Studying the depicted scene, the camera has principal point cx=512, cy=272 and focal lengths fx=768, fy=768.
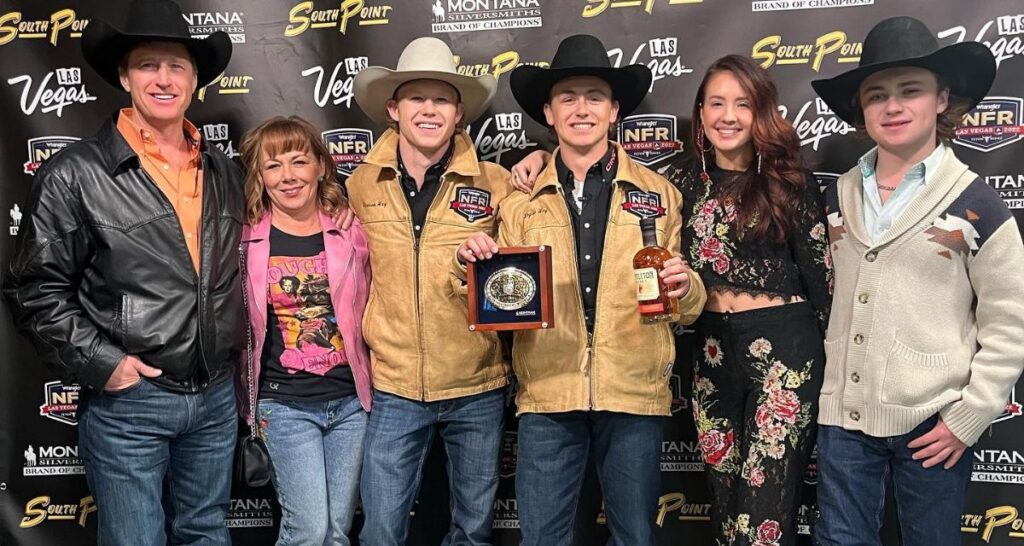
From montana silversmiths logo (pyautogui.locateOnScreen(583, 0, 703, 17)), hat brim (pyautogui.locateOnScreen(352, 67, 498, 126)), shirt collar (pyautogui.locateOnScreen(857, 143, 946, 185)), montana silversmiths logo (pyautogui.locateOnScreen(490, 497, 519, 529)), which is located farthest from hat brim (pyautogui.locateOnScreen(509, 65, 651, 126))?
montana silversmiths logo (pyautogui.locateOnScreen(490, 497, 519, 529))

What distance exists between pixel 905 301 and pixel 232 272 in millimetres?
2466

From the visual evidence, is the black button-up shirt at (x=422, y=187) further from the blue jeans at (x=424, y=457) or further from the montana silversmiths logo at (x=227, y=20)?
the montana silversmiths logo at (x=227, y=20)

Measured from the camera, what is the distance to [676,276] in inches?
104

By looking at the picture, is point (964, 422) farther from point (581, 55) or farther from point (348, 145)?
point (348, 145)

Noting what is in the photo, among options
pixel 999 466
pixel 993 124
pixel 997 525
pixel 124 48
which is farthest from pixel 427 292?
pixel 997 525

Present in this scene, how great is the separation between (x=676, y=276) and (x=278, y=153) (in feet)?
5.44

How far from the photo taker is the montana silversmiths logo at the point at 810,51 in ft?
12.0

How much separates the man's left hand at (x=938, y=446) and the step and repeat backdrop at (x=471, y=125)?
3.64 ft

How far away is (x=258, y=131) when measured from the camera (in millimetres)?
3188

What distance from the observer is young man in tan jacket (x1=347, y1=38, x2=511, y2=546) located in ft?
10.1

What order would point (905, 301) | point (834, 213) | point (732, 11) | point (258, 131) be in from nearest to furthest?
point (905, 301), point (834, 213), point (258, 131), point (732, 11)

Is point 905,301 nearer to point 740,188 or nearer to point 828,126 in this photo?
point 740,188

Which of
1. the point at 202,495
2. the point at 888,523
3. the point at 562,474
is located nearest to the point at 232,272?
the point at 202,495

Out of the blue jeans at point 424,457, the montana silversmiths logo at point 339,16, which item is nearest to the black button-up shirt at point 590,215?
the blue jeans at point 424,457
